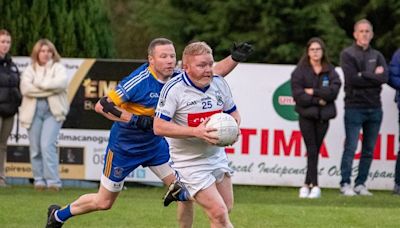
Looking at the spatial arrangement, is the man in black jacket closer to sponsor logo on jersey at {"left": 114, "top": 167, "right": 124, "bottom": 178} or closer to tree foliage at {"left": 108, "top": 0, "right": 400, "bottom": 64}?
tree foliage at {"left": 108, "top": 0, "right": 400, "bottom": 64}

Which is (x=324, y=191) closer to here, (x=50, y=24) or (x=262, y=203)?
(x=262, y=203)

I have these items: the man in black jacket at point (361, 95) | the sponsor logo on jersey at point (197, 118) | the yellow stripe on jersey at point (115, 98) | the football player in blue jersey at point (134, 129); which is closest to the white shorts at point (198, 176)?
the sponsor logo on jersey at point (197, 118)

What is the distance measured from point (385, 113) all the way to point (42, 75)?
16.9ft

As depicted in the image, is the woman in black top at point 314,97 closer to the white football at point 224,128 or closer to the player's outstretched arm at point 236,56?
the player's outstretched arm at point 236,56

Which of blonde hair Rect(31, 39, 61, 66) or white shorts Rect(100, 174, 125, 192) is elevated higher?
blonde hair Rect(31, 39, 61, 66)

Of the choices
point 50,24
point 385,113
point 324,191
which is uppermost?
point 50,24

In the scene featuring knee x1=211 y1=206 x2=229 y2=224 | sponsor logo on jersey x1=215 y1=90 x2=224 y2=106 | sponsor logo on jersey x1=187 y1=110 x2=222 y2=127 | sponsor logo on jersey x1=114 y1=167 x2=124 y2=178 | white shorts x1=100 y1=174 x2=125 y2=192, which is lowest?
white shorts x1=100 y1=174 x2=125 y2=192

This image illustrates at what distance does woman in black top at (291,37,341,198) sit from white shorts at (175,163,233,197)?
5840 mm

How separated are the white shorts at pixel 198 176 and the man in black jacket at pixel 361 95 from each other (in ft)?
20.7

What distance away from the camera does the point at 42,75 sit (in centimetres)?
1658

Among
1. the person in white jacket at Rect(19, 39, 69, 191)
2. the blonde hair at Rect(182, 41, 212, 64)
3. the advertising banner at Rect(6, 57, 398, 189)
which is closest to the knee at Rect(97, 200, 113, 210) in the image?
the blonde hair at Rect(182, 41, 212, 64)

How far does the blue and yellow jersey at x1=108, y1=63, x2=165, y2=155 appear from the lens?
11.3 m

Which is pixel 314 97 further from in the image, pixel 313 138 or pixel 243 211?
pixel 243 211

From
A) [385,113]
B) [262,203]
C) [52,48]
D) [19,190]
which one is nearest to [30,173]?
[19,190]
